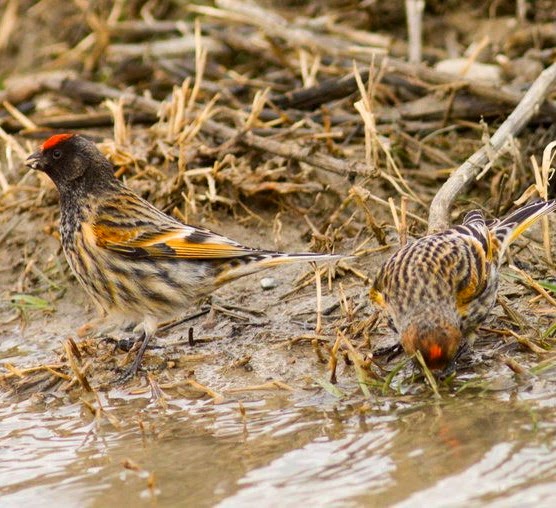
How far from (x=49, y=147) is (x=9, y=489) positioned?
117 inches

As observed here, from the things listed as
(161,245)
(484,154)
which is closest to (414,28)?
(484,154)

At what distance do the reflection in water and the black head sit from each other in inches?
75.2

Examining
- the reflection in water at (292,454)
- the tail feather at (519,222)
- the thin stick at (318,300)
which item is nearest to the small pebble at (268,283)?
the thin stick at (318,300)

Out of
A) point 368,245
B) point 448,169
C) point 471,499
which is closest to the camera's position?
point 471,499

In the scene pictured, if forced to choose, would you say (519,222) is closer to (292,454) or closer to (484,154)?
(484,154)

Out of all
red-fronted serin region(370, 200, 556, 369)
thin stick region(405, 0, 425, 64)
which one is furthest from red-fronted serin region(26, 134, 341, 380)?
thin stick region(405, 0, 425, 64)

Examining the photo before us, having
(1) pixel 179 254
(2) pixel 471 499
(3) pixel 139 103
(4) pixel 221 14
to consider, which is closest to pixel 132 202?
(1) pixel 179 254

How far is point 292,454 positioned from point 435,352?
39.3 inches

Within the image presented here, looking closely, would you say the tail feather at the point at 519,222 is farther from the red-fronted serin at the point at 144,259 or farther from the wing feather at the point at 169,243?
the wing feather at the point at 169,243

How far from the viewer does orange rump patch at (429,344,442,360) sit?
222 inches

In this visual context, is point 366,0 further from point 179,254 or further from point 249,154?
point 179,254

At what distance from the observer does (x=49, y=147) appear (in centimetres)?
757

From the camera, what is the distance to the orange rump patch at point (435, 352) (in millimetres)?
5637

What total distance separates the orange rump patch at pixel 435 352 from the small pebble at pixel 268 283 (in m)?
2.24
